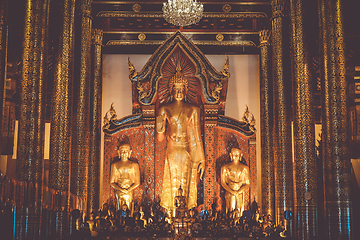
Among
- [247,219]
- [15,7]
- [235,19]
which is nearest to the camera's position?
[247,219]

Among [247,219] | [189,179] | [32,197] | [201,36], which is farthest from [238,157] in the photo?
[32,197]

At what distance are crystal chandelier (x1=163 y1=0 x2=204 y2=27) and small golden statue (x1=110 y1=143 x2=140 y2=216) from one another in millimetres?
4192

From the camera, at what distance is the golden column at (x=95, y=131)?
14805 millimetres

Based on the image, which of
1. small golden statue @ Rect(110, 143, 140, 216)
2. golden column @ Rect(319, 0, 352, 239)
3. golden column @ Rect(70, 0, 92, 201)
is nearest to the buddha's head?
small golden statue @ Rect(110, 143, 140, 216)

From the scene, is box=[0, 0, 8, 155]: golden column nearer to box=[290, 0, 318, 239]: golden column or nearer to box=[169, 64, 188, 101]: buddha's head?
box=[290, 0, 318, 239]: golden column

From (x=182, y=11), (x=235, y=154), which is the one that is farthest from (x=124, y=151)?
(x=182, y=11)

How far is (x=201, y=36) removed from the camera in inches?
645

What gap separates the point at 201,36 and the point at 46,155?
21.8 feet

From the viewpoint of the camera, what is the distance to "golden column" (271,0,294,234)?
1346 centimetres

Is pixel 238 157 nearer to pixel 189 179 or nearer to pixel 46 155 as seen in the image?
pixel 189 179

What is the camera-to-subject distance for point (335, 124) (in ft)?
33.2

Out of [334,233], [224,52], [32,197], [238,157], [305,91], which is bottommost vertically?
[334,233]

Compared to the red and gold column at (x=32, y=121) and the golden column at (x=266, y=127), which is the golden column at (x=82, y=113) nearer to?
the red and gold column at (x=32, y=121)

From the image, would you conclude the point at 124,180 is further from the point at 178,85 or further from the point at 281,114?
the point at 281,114
